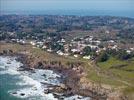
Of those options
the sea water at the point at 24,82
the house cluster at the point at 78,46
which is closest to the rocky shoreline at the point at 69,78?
the sea water at the point at 24,82

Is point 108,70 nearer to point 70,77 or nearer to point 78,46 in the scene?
point 70,77

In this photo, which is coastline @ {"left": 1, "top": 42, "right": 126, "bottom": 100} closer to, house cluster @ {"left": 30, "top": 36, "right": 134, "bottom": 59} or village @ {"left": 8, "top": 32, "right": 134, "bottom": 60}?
village @ {"left": 8, "top": 32, "right": 134, "bottom": 60}

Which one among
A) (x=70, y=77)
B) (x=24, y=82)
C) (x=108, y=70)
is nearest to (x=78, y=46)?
(x=108, y=70)

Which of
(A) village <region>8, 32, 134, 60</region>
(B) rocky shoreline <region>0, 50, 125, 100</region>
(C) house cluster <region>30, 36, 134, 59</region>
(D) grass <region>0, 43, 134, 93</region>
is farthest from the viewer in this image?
(C) house cluster <region>30, 36, 134, 59</region>

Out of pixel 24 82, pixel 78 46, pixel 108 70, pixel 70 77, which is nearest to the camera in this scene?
pixel 24 82

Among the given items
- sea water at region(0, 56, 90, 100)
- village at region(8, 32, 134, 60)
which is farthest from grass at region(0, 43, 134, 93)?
sea water at region(0, 56, 90, 100)

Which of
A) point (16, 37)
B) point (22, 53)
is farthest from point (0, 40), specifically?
point (22, 53)

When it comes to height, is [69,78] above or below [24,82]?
above
